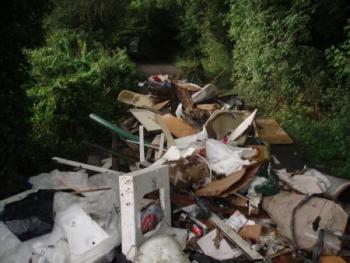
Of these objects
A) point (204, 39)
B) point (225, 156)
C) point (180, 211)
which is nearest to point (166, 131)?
point (225, 156)

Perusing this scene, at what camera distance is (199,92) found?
31.4ft

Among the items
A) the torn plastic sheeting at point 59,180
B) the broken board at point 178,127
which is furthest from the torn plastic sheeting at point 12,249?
the broken board at point 178,127

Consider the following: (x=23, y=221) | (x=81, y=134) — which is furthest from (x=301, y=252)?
(x=81, y=134)

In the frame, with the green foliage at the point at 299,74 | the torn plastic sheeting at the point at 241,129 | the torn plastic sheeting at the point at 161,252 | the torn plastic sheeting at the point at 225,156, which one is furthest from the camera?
the green foliage at the point at 299,74

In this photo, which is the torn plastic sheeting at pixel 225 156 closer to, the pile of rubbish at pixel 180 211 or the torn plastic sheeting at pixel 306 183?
the pile of rubbish at pixel 180 211

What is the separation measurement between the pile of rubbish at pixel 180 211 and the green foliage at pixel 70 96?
691 mm

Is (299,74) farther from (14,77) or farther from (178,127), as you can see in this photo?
(14,77)

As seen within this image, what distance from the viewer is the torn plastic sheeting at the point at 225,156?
18.4 feet

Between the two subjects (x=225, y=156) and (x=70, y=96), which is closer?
(x=225, y=156)

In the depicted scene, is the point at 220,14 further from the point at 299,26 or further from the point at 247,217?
the point at 247,217

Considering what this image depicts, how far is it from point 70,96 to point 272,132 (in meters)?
3.96

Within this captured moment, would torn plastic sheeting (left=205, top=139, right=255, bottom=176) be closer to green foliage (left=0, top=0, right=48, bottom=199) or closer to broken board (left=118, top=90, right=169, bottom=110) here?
green foliage (left=0, top=0, right=48, bottom=199)

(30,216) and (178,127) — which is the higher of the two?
(30,216)

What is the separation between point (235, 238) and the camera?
4527 millimetres
